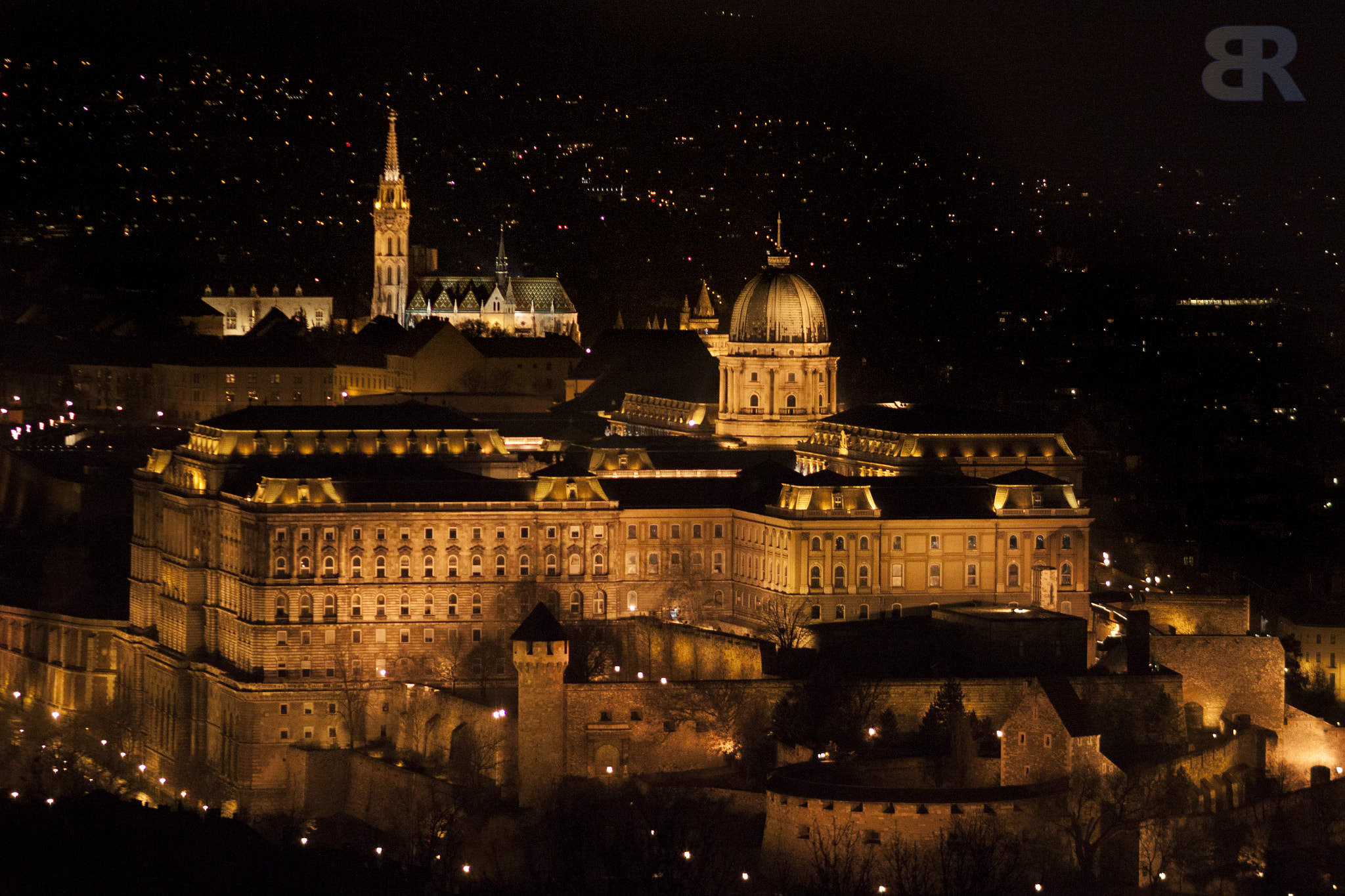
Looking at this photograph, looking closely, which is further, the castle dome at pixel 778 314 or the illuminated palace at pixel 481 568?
the castle dome at pixel 778 314

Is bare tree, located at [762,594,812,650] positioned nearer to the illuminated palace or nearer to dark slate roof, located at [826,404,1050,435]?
the illuminated palace

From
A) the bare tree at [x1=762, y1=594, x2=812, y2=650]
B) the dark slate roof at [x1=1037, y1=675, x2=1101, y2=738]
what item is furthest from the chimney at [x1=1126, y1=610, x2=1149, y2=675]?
the bare tree at [x1=762, y1=594, x2=812, y2=650]

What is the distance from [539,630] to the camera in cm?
10494

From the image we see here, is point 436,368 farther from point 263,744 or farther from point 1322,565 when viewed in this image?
point 263,744

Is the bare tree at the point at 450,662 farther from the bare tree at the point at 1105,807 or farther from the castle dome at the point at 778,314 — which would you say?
the castle dome at the point at 778,314

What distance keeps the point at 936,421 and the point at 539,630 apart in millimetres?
38314

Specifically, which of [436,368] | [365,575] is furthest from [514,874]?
[436,368]

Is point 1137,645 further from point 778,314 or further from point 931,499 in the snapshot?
point 778,314

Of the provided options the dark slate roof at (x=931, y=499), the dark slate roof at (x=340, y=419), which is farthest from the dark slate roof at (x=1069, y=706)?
the dark slate roof at (x=340, y=419)

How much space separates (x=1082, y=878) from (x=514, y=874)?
17.5 meters

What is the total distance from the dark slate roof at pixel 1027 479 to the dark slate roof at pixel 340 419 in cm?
2682

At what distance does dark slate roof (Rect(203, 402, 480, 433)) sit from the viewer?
135 m

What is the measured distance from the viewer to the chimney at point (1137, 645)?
10981 centimetres

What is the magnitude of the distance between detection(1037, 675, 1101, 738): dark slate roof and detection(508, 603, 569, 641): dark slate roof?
1596 cm
